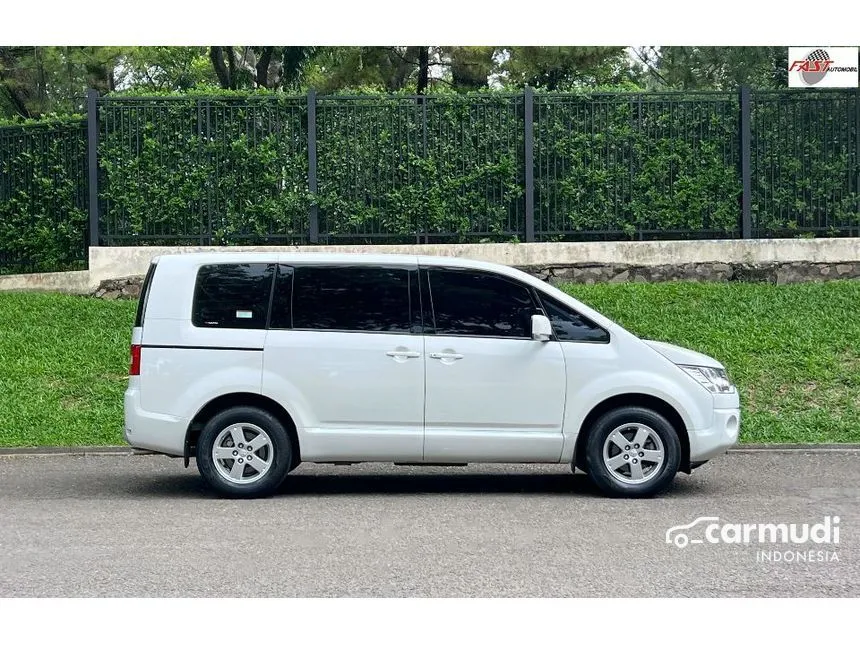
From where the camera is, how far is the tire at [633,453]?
31.1ft

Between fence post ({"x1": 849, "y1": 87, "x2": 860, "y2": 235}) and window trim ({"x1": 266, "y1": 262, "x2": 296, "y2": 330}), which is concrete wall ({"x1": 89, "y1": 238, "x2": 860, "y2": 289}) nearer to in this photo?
fence post ({"x1": 849, "y1": 87, "x2": 860, "y2": 235})

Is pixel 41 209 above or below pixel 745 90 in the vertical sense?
below

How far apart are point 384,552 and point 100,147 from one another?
11820mm

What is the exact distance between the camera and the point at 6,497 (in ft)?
31.7

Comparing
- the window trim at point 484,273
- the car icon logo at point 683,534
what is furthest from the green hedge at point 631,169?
the car icon logo at point 683,534

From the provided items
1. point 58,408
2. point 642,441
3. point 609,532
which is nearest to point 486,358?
point 642,441

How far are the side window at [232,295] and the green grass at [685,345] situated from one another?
3.45 m

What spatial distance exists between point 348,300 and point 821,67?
11364 millimetres

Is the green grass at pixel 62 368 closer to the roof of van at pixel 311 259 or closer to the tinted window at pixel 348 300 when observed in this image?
the roof of van at pixel 311 259

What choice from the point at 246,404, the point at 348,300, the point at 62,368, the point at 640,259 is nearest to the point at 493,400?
the point at 348,300

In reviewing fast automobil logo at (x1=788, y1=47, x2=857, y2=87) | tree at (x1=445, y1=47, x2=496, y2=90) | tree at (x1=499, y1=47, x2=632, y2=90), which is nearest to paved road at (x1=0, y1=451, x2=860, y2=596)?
fast automobil logo at (x1=788, y1=47, x2=857, y2=87)

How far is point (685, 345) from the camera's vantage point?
14.9m

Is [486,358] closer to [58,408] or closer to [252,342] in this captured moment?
[252,342]

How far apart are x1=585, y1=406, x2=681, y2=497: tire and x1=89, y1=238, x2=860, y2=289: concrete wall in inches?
317
